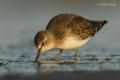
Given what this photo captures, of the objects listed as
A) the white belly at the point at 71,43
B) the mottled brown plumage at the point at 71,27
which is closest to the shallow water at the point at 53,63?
the white belly at the point at 71,43

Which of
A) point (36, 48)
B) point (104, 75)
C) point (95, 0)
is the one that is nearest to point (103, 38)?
point (36, 48)

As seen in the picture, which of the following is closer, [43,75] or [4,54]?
[43,75]

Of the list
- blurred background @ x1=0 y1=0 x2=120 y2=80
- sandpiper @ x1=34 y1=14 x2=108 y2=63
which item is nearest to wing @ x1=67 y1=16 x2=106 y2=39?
sandpiper @ x1=34 y1=14 x2=108 y2=63

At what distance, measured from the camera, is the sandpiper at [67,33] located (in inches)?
367

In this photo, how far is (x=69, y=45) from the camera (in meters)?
9.30

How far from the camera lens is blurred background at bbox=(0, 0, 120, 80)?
8.25 m

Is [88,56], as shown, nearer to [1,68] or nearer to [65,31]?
[65,31]

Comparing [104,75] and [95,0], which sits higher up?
[95,0]

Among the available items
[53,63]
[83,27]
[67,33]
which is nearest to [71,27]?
[67,33]

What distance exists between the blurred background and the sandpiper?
0.82 feet

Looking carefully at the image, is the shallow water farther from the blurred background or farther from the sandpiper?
the sandpiper

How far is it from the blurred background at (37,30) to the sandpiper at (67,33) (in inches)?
9.8

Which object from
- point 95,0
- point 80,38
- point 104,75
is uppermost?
point 95,0

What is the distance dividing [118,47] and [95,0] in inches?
156
